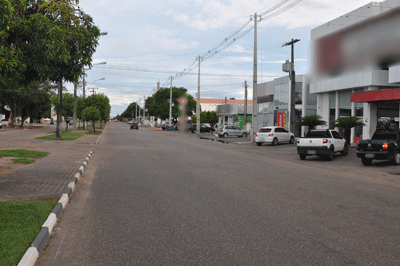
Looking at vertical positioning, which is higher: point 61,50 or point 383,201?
point 61,50

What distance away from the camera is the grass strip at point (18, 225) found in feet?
15.0

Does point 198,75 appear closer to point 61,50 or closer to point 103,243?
point 61,50

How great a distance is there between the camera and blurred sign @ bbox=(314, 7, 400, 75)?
2506 centimetres

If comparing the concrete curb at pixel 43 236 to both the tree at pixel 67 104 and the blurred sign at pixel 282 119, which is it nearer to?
the blurred sign at pixel 282 119

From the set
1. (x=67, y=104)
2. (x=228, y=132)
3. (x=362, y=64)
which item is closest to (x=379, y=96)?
(x=362, y=64)

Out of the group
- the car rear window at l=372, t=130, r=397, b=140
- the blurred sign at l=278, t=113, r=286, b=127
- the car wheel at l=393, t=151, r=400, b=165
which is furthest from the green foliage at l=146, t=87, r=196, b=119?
the car wheel at l=393, t=151, r=400, b=165

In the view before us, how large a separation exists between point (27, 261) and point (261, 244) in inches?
117

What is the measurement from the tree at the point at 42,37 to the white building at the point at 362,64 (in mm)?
20250

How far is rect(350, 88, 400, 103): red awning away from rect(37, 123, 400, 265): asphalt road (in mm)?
13892

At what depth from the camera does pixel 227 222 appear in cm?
641

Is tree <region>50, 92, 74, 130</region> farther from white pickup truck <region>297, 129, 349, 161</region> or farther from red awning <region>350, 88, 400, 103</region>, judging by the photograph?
white pickup truck <region>297, 129, 349, 161</region>

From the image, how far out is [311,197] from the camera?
28.8ft

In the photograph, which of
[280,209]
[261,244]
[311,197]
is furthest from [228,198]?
[261,244]

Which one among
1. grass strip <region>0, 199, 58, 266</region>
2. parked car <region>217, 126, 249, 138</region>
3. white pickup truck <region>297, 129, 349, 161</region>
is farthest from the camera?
parked car <region>217, 126, 249, 138</region>
